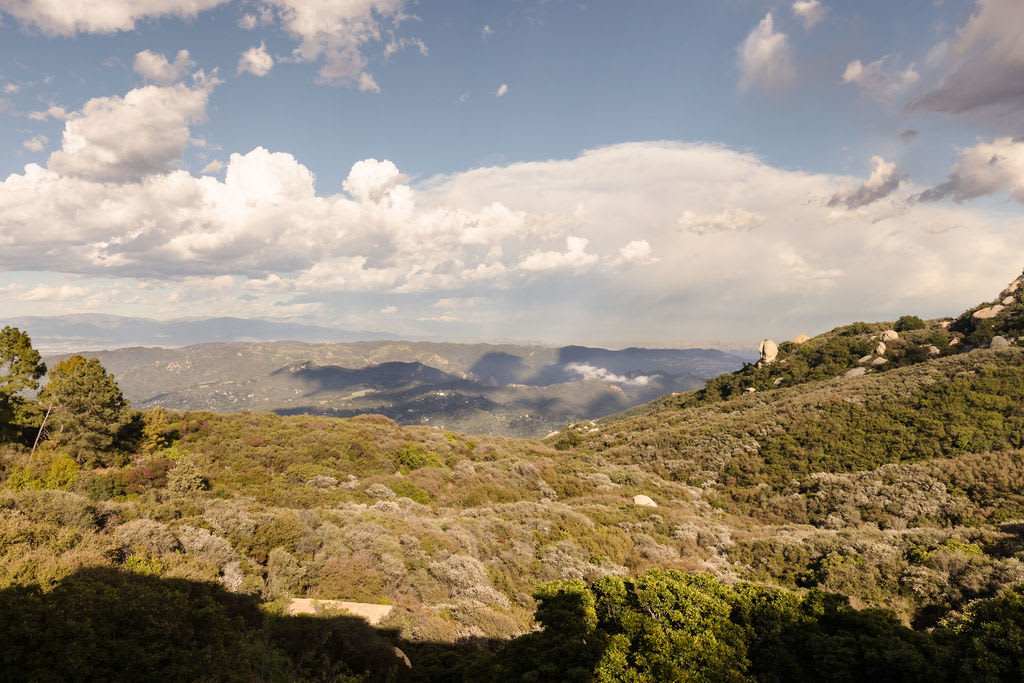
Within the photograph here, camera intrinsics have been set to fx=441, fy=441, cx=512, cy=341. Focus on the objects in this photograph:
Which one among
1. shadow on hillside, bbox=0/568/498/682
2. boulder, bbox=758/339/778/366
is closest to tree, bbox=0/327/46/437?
shadow on hillside, bbox=0/568/498/682

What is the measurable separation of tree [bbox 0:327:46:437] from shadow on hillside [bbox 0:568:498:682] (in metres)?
29.7

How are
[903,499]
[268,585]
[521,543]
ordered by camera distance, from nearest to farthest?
[268,585], [521,543], [903,499]

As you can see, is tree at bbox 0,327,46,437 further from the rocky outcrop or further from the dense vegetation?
the rocky outcrop

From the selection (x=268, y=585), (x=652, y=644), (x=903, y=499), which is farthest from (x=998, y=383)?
(x=268, y=585)

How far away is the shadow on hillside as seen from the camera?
7285mm

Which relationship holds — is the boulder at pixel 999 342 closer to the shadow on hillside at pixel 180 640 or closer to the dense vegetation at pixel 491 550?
the dense vegetation at pixel 491 550

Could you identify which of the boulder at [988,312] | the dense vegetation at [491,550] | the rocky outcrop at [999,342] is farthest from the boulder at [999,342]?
the dense vegetation at [491,550]

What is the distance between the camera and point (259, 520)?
15.8 metres

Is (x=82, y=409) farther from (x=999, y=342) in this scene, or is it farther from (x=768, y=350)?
(x=768, y=350)

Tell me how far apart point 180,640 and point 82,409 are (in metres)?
29.4

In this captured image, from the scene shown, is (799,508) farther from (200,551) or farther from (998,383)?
(200,551)

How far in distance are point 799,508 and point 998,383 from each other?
30534mm

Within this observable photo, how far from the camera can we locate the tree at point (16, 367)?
2839 centimetres

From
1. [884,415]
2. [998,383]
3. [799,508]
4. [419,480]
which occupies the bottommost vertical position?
[799,508]
